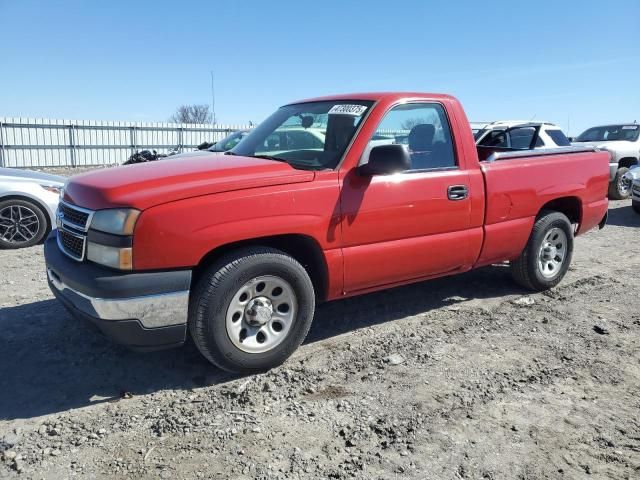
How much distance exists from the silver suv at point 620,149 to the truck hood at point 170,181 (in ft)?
36.5

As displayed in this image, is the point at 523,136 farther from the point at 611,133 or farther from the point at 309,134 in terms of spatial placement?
the point at 309,134

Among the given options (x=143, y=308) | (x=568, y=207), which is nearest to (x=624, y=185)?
(x=568, y=207)

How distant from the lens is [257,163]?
3793 mm

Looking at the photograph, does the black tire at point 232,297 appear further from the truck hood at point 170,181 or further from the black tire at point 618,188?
the black tire at point 618,188

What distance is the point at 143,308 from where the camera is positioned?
312cm

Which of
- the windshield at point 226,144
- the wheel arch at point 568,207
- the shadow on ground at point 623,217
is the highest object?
the windshield at point 226,144

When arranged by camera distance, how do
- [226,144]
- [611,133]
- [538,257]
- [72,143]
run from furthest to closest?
1. [72,143]
2. [611,133]
3. [226,144]
4. [538,257]

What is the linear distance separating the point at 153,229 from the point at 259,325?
0.97 meters

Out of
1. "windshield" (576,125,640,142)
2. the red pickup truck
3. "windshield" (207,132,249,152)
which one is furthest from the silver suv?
the red pickup truck

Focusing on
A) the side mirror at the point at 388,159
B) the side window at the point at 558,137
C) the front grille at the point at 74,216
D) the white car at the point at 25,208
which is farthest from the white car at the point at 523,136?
the front grille at the point at 74,216

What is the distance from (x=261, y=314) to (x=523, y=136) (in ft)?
24.9

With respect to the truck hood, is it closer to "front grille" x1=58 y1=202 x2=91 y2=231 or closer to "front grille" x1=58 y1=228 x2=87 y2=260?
"front grille" x1=58 y1=202 x2=91 y2=231

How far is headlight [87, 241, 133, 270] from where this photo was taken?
307cm

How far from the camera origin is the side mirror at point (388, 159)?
3633 millimetres
